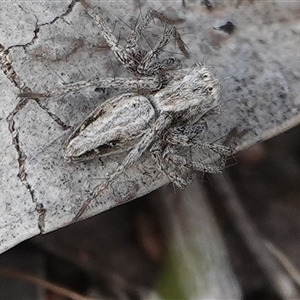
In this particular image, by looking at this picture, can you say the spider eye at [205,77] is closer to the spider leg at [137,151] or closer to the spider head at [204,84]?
the spider head at [204,84]

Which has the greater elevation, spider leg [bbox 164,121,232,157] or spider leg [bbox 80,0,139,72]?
spider leg [bbox 80,0,139,72]

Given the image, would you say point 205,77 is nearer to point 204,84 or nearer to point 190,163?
point 204,84

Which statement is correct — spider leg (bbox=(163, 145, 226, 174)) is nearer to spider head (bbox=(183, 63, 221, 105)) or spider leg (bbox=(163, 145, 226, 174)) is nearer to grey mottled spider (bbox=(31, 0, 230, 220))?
grey mottled spider (bbox=(31, 0, 230, 220))

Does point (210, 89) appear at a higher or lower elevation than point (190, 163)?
higher

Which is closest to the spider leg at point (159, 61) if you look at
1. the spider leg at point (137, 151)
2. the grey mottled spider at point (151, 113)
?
the grey mottled spider at point (151, 113)

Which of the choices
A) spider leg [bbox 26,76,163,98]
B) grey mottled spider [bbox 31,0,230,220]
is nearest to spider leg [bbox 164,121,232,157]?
grey mottled spider [bbox 31,0,230,220]

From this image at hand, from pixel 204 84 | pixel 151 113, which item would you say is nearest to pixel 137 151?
pixel 151 113

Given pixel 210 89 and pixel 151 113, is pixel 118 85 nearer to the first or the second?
pixel 151 113

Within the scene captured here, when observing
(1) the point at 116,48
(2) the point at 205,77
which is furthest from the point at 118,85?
(2) the point at 205,77
